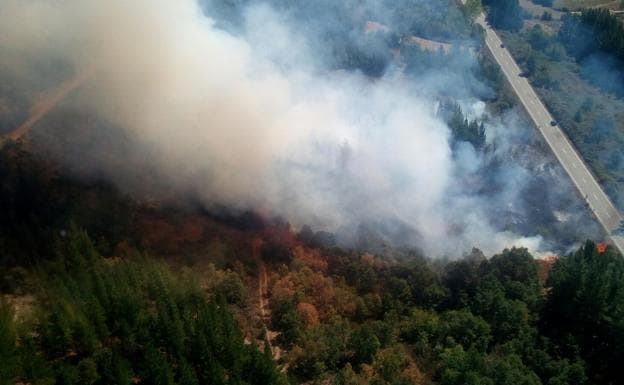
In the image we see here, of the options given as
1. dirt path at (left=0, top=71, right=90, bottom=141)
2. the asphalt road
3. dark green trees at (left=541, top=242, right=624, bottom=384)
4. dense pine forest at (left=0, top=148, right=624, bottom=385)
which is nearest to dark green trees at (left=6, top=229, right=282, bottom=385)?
dense pine forest at (left=0, top=148, right=624, bottom=385)

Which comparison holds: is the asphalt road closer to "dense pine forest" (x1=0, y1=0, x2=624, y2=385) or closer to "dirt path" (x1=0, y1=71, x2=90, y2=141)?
"dense pine forest" (x1=0, y1=0, x2=624, y2=385)

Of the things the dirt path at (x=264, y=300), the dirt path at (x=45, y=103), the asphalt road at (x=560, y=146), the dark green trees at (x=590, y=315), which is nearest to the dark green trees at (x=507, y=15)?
the asphalt road at (x=560, y=146)

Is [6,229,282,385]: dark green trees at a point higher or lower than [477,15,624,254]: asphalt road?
lower

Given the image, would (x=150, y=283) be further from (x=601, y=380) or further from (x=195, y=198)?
(x=601, y=380)

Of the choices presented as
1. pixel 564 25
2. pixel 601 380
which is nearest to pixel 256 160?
pixel 601 380

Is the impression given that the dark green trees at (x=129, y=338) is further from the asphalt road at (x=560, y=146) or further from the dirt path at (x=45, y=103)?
the asphalt road at (x=560, y=146)

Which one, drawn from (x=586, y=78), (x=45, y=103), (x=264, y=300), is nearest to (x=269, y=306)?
(x=264, y=300)

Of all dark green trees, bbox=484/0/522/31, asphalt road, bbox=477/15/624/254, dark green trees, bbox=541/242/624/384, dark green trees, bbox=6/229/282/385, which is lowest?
dark green trees, bbox=6/229/282/385

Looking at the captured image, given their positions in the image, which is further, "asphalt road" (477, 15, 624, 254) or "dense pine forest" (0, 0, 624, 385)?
"asphalt road" (477, 15, 624, 254)
